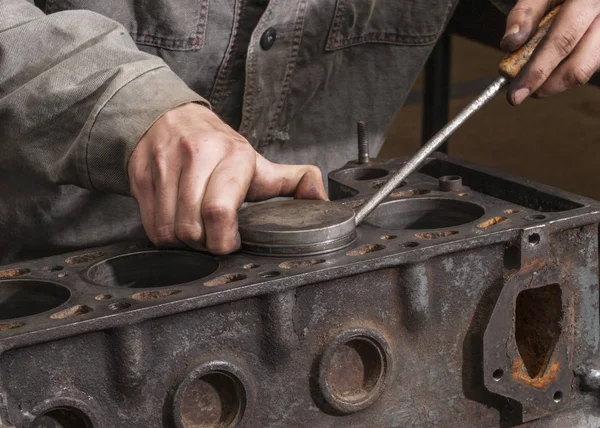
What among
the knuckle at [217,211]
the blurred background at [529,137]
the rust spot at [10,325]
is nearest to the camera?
the rust spot at [10,325]

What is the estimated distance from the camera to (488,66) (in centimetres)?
537

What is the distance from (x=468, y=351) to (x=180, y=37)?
2.41 ft

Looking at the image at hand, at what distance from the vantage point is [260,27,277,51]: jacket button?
1.74 metres

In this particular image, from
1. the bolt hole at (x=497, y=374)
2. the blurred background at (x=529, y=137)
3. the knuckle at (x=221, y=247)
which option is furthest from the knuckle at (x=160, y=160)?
the blurred background at (x=529, y=137)

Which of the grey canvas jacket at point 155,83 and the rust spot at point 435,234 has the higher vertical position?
the grey canvas jacket at point 155,83

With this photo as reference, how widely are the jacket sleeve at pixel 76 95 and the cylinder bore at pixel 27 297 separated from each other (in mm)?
182

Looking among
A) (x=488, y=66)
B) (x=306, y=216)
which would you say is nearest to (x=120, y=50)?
(x=306, y=216)

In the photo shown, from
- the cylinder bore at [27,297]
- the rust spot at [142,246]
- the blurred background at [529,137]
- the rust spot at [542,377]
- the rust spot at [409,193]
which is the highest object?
the rust spot at [409,193]

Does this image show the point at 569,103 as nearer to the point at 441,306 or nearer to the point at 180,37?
the point at 180,37

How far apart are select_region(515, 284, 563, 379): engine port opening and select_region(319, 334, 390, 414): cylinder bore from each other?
22 centimetres

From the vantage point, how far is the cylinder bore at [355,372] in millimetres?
1233

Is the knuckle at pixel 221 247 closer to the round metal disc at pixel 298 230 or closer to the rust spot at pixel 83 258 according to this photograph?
the round metal disc at pixel 298 230

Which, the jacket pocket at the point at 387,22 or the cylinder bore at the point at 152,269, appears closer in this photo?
the cylinder bore at the point at 152,269

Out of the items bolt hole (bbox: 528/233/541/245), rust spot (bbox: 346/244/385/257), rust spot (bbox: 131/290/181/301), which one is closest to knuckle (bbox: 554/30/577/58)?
bolt hole (bbox: 528/233/541/245)
